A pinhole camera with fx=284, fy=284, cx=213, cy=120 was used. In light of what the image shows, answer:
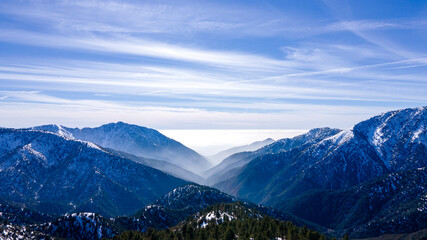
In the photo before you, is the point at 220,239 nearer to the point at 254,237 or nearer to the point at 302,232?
the point at 254,237

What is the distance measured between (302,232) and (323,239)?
1936 centimetres

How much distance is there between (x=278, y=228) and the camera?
200 m

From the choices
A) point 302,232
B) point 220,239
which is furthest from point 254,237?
point 302,232

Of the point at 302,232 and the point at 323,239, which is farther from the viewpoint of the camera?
the point at 302,232

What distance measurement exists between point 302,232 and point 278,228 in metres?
16.7

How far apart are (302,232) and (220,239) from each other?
55219 mm

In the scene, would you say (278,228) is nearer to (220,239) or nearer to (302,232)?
(302,232)

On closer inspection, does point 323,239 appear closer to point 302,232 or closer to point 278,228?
point 302,232

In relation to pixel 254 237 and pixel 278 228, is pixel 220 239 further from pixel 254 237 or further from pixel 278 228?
pixel 278 228

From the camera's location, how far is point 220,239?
189m

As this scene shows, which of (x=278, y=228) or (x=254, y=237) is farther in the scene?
(x=278, y=228)

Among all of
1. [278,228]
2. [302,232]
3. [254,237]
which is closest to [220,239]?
[254,237]

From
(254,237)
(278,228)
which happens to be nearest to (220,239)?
(254,237)

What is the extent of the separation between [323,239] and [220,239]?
6461 cm
